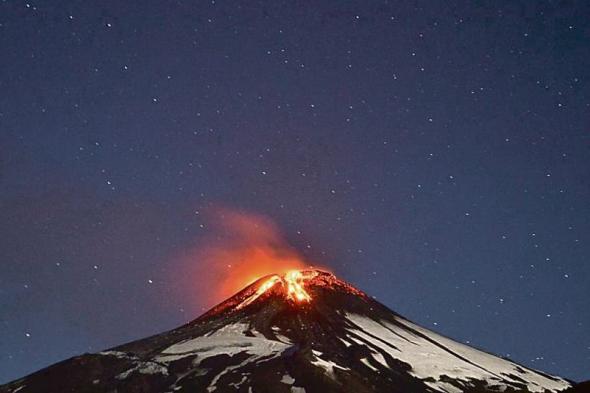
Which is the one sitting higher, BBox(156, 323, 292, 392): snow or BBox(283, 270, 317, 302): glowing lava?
BBox(283, 270, 317, 302): glowing lava

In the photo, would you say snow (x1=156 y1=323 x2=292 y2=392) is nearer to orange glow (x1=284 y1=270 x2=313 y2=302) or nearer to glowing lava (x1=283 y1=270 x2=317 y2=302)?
orange glow (x1=284 y1=270 x2=313 y2=302)

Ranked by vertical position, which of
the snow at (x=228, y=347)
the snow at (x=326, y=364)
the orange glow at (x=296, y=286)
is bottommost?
the snow at (x=326, y=364)

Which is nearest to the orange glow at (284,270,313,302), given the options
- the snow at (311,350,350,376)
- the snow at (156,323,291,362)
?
the snow at (156,323,291,362)

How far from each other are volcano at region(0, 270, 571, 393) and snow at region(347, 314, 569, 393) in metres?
0.38

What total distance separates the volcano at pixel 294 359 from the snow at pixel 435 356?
1.25 feet

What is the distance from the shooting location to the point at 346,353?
123125 millimetres

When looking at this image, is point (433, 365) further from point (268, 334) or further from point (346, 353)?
point (268, 334)

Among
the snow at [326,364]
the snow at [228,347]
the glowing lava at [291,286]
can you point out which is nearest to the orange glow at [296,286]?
the glowing lava at [291,286]

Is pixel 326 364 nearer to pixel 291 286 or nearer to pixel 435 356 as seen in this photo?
pixel 435 356

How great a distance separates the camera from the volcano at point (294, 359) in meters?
104

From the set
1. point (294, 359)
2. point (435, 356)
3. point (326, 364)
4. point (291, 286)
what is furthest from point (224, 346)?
point (291, 286)

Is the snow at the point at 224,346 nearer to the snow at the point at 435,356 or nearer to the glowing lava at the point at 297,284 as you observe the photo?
the snow at the point at 435,356

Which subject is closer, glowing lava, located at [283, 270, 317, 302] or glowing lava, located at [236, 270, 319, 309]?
glowing lava, located at [283, 270, 317, 302]

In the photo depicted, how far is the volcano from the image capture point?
10356 centimetres
